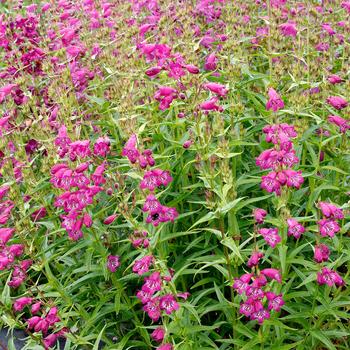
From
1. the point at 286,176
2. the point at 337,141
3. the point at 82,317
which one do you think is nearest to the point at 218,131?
the point at 286,176

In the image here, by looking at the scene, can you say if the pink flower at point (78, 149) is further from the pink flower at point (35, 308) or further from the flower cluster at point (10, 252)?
the pink flower at point (35, 308)

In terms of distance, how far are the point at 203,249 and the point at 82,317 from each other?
3.89 ft

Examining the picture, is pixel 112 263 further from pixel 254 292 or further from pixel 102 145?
pixel 254 292

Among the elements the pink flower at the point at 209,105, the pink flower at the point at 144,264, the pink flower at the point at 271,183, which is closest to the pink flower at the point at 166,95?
the pink flower at the point at 209,105

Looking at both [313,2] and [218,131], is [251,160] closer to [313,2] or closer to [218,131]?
[218,131]

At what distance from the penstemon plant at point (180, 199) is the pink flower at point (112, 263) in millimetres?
12

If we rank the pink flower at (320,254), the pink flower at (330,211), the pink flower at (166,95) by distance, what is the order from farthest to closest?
the pink flower at (166,95), the pink flower at (320,254), the pink flower at (330,211)

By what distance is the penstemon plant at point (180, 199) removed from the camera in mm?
3932

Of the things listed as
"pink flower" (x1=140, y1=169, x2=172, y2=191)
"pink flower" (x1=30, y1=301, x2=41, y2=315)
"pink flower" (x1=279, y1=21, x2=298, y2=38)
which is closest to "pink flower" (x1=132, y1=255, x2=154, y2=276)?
"pink flower" (x1=140, y1=169, x2=172, y2=191)

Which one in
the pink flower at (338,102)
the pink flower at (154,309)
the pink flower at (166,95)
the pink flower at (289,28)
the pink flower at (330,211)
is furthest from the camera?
the pink flower at (289,28)

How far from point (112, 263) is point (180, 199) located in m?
0.76

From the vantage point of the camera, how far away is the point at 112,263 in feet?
14.8

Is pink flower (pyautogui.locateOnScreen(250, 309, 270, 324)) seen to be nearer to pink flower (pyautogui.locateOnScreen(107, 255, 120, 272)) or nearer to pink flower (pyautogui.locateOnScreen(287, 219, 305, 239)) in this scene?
pink flower (pyautogui.locateOnScreen(287, 219, 305, 239))

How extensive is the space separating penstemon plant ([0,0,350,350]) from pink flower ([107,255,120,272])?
12 millimetres
